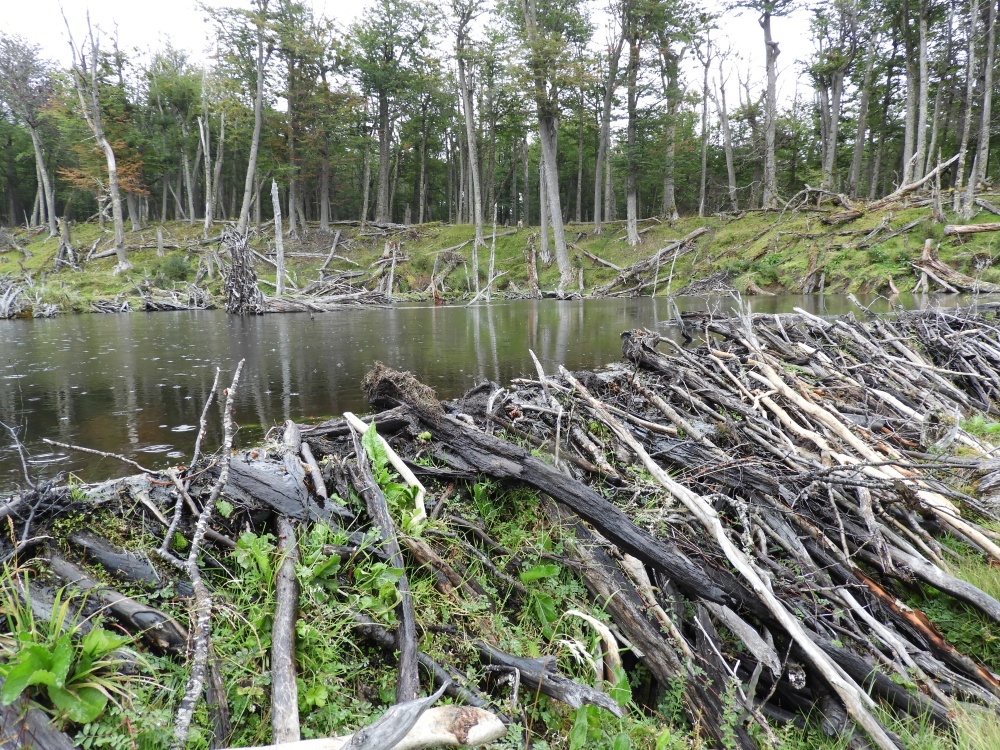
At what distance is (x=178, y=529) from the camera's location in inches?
96.8

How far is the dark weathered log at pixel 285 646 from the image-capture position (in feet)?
5.44

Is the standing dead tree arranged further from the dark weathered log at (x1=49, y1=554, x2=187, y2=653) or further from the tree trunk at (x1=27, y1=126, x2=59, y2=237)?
the tree trunk at (x1=27, y1=126, x2=59, y2=237)

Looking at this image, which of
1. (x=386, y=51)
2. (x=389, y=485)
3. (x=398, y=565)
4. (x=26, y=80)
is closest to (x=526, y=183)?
(x=386, y=51)

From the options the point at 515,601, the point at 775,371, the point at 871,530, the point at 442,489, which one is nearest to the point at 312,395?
the point at 442,489

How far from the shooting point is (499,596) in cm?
264

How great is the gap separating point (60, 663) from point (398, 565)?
1.21 meters

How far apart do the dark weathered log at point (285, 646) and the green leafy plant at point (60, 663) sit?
489 millimetres

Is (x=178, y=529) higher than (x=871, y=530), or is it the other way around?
(x=178, y=529)

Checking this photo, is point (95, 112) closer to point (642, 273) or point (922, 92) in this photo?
point (642, 273)

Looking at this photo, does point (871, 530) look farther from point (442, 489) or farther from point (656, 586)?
point (442, 489)

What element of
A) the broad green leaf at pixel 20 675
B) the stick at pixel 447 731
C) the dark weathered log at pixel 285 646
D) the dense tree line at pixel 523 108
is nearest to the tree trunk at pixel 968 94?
the dense tree line at pixel 523 108

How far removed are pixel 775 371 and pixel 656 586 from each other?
11.0 ft

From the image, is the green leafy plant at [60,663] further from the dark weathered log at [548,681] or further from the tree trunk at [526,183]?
the tree trunk at [526,183]

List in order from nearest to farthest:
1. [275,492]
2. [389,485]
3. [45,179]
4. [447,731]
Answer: [447,731] → [275,492] → [389,485] → [45,179]
